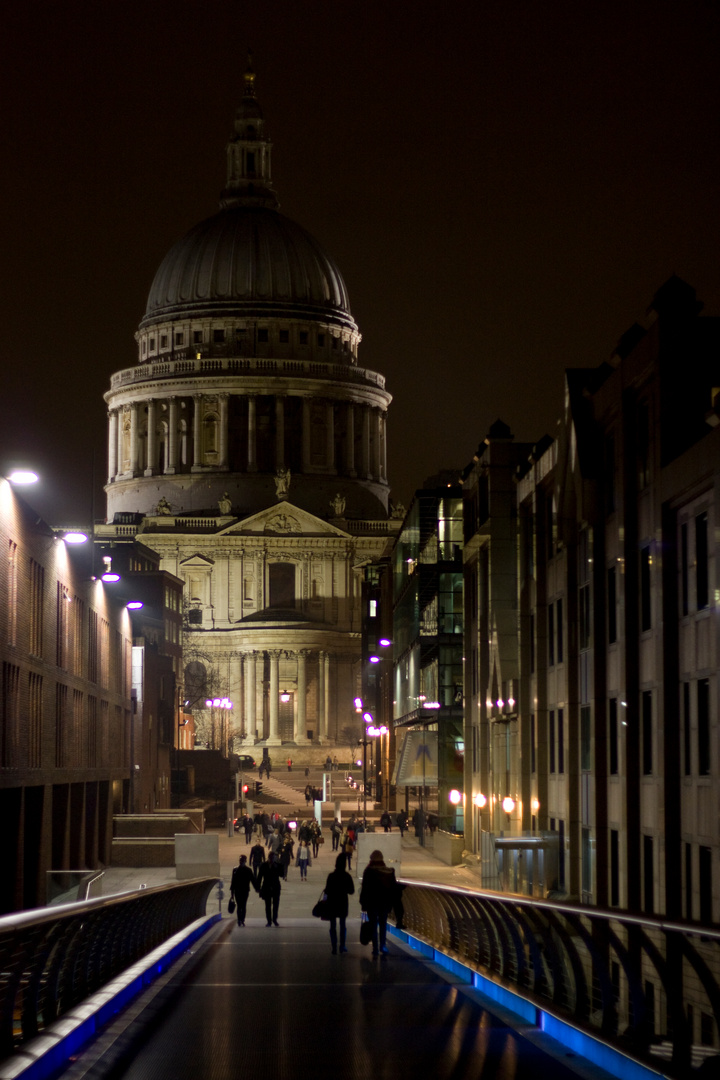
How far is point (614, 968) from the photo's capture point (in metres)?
14.0

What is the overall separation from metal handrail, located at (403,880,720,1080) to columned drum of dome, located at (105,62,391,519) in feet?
506

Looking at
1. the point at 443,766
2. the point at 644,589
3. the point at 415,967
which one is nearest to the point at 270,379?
the point at 443,766

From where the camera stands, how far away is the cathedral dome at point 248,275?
595ft

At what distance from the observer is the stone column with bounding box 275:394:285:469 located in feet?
582

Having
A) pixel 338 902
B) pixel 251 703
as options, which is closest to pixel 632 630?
pixel 338 902

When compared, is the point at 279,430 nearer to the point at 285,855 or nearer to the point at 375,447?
the point at 375,447

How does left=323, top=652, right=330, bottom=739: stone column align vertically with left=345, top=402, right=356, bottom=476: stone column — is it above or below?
below

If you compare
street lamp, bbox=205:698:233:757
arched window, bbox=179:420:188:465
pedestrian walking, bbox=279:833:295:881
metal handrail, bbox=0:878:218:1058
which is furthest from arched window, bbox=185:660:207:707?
metal handrail, bbox=0:878:218:1058

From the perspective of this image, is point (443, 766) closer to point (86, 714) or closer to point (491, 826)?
point (491, 826)

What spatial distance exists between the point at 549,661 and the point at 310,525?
382ft

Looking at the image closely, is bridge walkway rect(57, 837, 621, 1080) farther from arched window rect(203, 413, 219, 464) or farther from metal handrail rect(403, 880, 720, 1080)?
arched window rect(203, 413, 219, 464)

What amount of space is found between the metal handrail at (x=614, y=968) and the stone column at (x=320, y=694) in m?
136

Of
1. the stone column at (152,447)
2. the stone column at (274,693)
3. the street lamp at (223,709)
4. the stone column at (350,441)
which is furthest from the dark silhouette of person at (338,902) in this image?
the stone column at (350,441)

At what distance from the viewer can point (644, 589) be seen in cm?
3509
